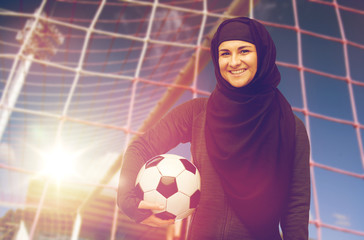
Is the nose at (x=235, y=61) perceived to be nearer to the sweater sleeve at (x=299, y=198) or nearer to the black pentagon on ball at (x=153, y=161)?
the sweater sleeve at (x=299, y=198)

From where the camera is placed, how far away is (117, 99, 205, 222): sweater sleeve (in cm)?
105

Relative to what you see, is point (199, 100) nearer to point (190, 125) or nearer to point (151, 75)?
point (190, 125)

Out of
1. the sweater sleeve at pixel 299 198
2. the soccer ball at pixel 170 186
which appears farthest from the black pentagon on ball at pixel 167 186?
the sweater sleeve at pixel 299 198

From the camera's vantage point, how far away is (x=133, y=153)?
1163 mm

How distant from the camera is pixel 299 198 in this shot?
1069 millimetres

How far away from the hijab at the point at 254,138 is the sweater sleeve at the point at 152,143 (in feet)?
0.44

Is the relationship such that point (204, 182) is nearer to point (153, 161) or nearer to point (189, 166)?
point (189, 166)

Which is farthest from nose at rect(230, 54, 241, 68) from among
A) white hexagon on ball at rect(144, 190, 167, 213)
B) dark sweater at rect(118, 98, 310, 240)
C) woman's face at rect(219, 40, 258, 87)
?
white hexagon on ball at rect(144, 190, 167, 213)

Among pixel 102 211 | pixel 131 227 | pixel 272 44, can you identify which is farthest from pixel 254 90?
Result: pixel 131 227

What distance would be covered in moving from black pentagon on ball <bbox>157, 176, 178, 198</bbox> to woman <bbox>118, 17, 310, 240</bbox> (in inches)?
4.4

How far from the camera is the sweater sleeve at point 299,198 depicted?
1.03 m

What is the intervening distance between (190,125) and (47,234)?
555 inches

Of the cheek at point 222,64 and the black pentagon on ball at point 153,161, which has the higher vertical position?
the cheek at point 222,64

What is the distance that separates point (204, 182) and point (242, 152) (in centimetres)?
22
